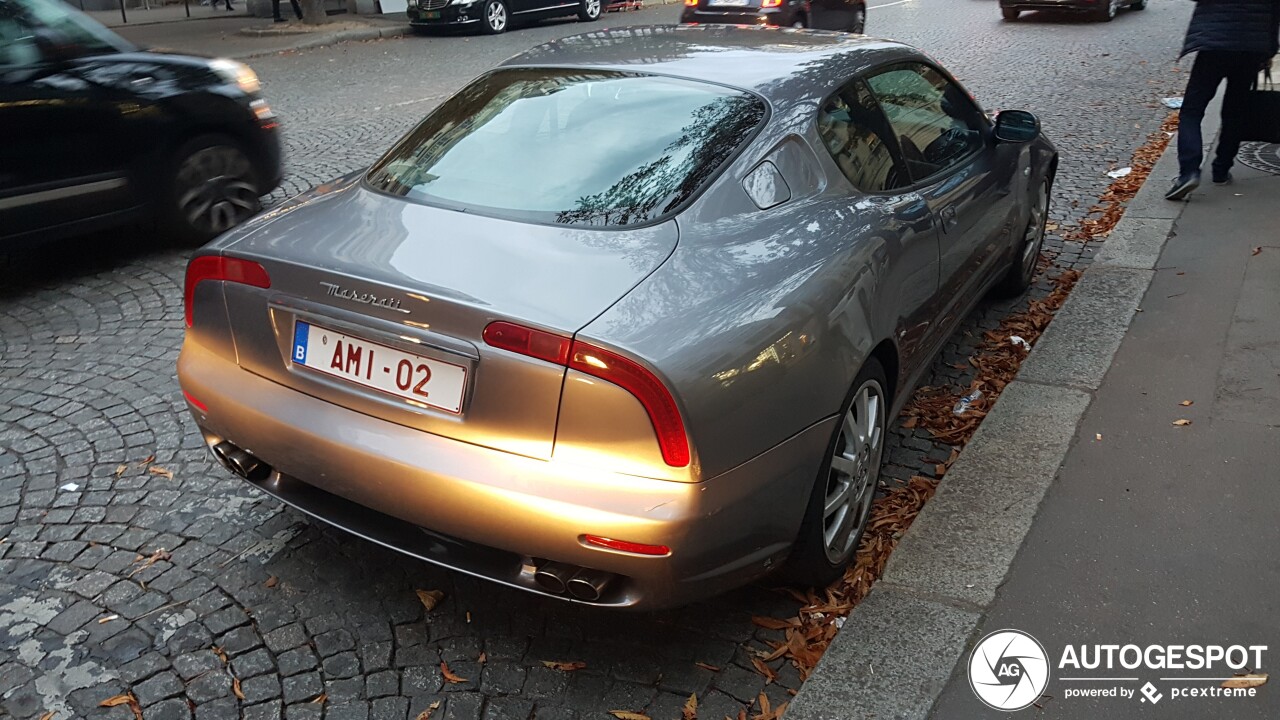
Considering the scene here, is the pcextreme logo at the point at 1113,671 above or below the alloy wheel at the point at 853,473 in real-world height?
below

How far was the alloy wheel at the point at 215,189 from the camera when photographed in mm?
6215

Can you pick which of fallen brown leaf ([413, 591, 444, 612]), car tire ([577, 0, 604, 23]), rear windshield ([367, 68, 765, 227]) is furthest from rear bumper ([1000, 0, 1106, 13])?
fallen brown leaf ([413, 591, 444, 612])

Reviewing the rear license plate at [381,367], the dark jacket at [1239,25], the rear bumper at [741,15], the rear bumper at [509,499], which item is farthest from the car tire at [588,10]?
the rear license plate at [381,367]

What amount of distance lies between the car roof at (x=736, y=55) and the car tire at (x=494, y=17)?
48.9 ft

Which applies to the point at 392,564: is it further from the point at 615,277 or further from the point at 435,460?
the point at 615,277

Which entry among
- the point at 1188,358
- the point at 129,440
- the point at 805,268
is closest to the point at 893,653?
the point at 805,268

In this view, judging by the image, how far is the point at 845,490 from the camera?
10.3 feet

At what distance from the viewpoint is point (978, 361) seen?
4906 mm

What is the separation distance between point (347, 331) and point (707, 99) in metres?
1.44

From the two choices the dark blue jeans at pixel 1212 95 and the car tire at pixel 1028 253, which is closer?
the car tire at pixel 1028 253

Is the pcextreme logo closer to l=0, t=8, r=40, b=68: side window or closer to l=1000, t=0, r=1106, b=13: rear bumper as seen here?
l=0, t=8, r=40, b=68: side window

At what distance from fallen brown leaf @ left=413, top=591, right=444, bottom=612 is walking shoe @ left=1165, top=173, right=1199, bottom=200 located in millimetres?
5900

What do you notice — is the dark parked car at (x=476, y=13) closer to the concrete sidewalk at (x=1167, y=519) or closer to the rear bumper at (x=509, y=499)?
the concrete sidewalk at (x=1167, y=519)

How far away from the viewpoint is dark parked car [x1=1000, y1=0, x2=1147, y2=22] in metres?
18.3
